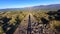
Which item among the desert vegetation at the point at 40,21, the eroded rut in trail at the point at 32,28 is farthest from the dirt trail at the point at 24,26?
the desert vegetation at the point at 40,21

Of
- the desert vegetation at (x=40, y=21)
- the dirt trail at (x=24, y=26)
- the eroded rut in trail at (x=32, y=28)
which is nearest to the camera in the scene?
the eroded rut in trail at (x=32, y=28)

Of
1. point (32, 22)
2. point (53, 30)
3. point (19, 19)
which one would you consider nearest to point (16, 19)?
point (19, 19)

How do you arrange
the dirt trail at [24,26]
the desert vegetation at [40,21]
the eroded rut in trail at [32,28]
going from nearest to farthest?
1. the eroded rut in trail at [32,28]
2. the desert vegetation at [40,21]
3. the dirt trail at [24,26]

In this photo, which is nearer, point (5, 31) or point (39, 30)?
point (39, 30)

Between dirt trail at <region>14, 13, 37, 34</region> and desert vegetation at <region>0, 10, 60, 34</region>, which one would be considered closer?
desert vegetation at <region>0, 10, 60, 34</region>

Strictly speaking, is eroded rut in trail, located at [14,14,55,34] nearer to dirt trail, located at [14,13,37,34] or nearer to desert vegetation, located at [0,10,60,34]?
dirt trail, located at [14,13,37,34]

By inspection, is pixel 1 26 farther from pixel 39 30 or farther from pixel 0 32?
pixel 39 30

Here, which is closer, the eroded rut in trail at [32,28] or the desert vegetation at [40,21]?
the eroded rut in trail at [32,28]

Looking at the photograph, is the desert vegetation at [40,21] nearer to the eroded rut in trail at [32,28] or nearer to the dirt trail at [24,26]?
the eroded rut in trail at [32,28]

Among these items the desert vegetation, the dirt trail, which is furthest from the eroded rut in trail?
the desert vegetation

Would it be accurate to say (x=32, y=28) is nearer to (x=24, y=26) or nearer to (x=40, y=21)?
(x=24, y=26)

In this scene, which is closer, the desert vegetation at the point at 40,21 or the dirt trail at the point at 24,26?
the desert vegetation at the point at 40,21
